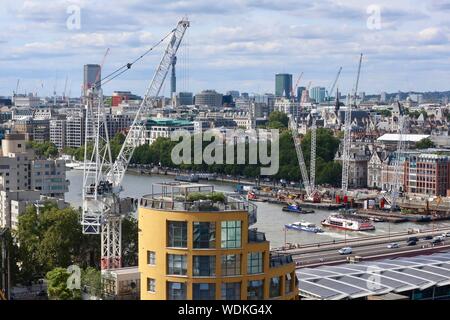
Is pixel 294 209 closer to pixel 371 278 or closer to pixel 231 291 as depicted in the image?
pixel 371 278

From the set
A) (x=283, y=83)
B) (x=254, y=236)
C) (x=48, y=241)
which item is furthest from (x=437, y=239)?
(x=283, y=83)

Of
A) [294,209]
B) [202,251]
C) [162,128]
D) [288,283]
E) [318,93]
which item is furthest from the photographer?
[318,93]

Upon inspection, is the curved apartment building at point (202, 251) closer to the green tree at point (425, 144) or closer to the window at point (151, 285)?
the window at point (151, 285)

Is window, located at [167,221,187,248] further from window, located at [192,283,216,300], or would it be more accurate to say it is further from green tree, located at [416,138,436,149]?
green tree, located at [416,138,436,149]

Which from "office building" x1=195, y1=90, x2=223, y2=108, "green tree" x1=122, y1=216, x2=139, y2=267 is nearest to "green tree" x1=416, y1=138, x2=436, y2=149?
"green tree" x1=122, y1=216, x2=139, y2=267

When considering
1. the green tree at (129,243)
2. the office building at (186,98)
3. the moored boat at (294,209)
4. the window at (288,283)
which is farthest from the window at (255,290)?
the office building at (186,98)

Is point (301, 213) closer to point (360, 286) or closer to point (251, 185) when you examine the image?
point (251, 185)

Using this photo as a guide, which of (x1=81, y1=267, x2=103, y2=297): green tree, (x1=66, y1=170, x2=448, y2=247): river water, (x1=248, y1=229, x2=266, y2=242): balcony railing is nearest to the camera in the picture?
(x1=248, y1=229, x2=266, y2=242): balcony railing
